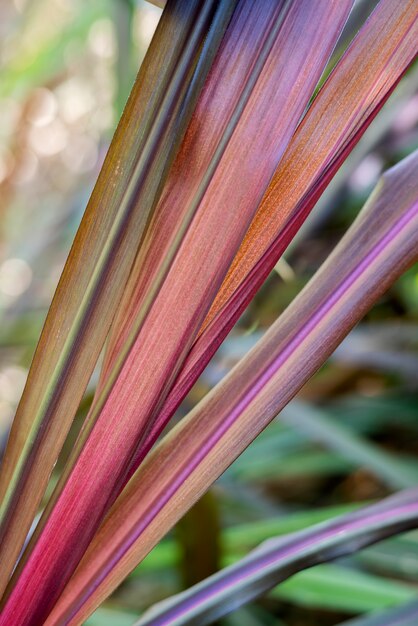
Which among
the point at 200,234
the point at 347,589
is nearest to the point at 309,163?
the point at 200,234

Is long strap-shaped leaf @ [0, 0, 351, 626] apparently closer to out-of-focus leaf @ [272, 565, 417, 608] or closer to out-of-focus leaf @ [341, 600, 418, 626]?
out-of-focus leaf @ [341, 600, 418, 626]

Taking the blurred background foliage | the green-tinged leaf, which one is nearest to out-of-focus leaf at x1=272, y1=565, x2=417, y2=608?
the blurred background foliage

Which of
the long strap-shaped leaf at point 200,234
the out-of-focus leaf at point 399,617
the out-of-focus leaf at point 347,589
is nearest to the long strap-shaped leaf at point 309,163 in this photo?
the long strap-shaped leaf at point 200,234

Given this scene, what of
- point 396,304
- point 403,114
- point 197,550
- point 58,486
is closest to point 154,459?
point 58,486

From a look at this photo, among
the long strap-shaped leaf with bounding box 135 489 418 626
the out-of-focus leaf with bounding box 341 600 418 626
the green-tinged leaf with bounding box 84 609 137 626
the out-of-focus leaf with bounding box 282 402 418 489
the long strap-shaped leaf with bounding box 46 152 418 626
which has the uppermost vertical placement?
the out-of-focus leaf with bounding box 282 402 418 489

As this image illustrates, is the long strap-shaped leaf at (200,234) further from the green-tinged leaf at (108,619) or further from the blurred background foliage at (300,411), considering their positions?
the green-tinged leaf at (108,619)
